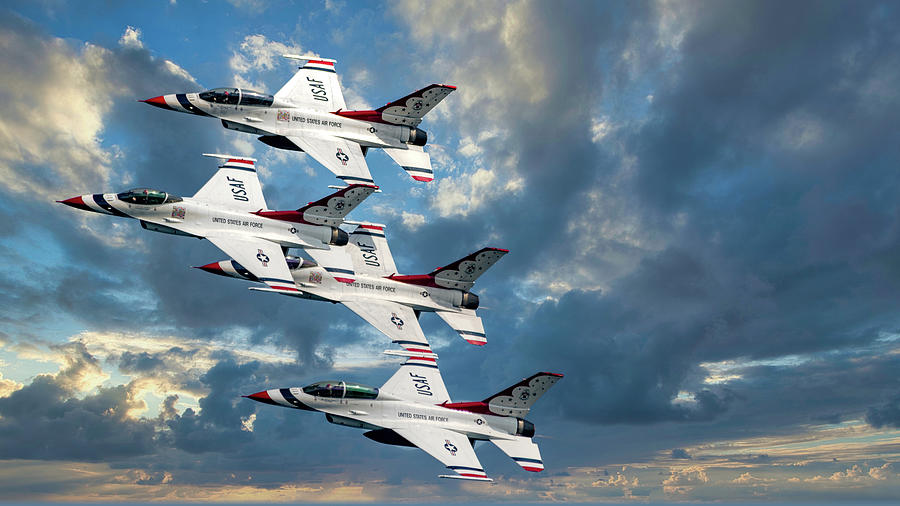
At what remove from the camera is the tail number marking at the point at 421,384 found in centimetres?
5662

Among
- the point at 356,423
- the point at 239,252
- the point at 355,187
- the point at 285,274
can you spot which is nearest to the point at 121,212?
the point at 239,252

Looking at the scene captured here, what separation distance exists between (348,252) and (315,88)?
530 inches

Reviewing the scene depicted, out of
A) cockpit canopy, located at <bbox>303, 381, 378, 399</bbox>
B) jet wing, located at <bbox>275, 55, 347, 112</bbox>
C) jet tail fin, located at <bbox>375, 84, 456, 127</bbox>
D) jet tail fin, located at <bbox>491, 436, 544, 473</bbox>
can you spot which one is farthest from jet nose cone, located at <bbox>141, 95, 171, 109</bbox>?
jet tail fin, located at <bbox>491, 436, 544, 473</bbox>

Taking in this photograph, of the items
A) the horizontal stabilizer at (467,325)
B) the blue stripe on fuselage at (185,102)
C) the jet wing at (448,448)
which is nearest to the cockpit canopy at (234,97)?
the blue stripe on fuselage at (185,102)

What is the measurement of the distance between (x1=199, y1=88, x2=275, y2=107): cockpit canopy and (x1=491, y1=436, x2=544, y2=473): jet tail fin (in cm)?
2937

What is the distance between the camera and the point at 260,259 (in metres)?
55.0

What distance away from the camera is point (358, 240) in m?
63.9

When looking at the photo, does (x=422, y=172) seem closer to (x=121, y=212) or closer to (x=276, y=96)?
(x=276, y=96)

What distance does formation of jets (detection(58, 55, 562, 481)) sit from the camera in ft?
178

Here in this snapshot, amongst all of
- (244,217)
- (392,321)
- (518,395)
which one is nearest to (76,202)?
(244,217)

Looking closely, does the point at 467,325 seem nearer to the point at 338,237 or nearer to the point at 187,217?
the point at 338,237

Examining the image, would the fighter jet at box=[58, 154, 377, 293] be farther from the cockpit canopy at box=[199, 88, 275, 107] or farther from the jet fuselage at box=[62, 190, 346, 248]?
the cockpit canopy at box=[199, 88, 275, 107]

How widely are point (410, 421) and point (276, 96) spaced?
85.3 feet

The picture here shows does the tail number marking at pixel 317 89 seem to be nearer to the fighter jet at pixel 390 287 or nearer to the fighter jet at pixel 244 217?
the fighter jet at pixel 244 217
